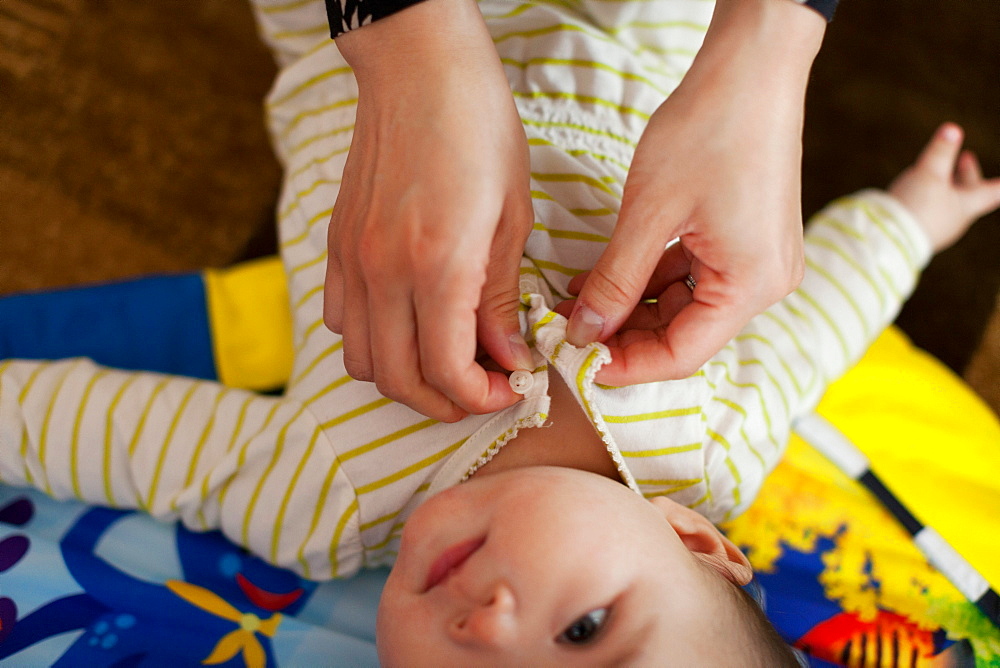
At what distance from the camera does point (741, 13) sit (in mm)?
616

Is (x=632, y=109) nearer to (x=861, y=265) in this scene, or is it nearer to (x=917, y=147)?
(x=861, y=265)

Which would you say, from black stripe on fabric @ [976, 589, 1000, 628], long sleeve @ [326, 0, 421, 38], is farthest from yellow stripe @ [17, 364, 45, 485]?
black stripe on fabric @ [976, 589, 1000, 628]

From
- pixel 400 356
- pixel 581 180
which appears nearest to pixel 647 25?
pixel 581 180

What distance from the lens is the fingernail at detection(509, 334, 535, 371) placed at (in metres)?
0.64

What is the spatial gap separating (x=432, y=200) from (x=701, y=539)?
423mm

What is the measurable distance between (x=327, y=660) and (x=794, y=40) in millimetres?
760

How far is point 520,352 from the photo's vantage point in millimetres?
648

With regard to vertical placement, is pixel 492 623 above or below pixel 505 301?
below

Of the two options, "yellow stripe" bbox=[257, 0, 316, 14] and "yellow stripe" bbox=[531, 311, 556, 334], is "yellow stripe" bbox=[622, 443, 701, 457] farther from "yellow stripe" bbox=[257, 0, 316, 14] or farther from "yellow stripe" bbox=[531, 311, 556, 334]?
"yellow stripe" bbox=[257, 0, 316, 14]

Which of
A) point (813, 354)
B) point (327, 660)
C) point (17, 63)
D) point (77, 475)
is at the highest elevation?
point (17, 63)

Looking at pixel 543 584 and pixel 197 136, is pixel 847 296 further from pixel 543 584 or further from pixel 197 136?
pixel 197 136

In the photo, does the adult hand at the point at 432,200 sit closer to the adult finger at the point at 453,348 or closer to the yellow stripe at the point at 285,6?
the adult finger at the point at 453,348

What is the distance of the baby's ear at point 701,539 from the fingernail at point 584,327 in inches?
7.1

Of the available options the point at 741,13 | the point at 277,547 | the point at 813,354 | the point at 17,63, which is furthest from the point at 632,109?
the point at 17,63
